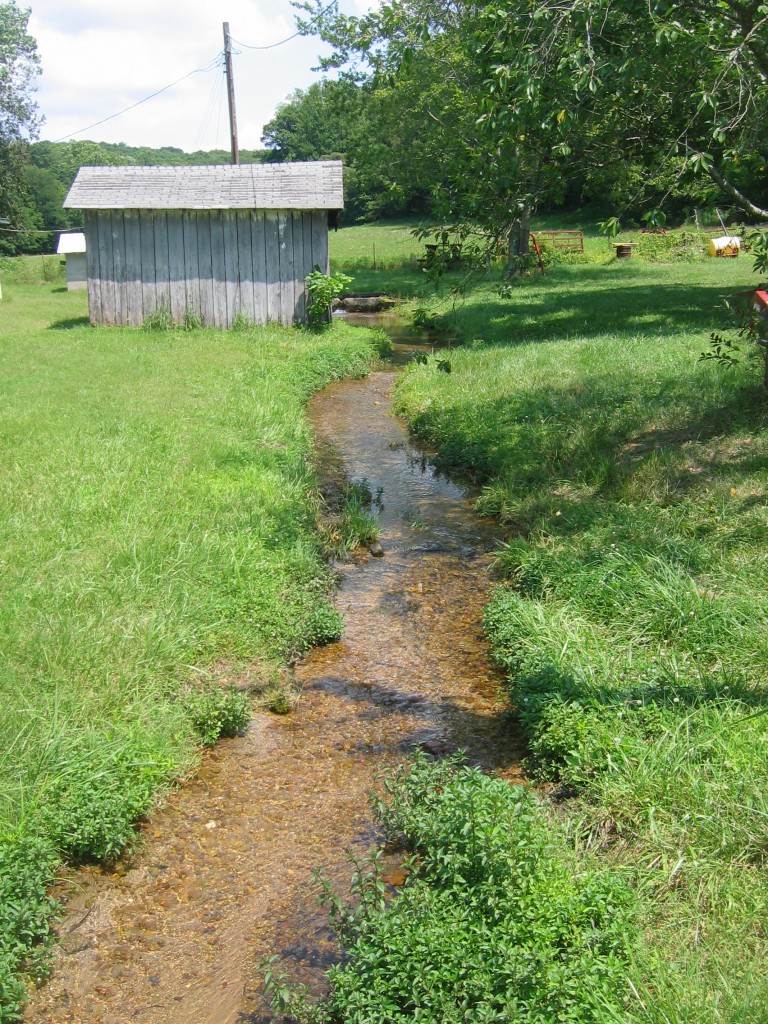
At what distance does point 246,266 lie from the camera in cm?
1806

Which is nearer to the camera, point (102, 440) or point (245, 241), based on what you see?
point (102, 440)

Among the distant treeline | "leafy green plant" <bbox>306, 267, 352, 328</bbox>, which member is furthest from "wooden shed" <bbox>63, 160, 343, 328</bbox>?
the distant treeline

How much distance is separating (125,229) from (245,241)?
240cm

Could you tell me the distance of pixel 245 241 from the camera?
18.0m

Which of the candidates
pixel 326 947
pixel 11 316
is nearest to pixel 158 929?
pixel 326 947

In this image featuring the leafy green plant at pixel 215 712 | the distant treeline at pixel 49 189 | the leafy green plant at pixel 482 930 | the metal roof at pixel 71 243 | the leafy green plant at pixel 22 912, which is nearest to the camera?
the leafy green plant at pixel 482 930

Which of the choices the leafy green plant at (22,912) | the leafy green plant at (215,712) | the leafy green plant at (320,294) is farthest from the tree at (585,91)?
the leafy green plant at (320,294)

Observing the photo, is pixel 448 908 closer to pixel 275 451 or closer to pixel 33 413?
pixel 275 451

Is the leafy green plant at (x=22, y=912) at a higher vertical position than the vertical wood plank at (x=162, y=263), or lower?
lower

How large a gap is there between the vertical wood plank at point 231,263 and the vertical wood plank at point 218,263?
0.06m

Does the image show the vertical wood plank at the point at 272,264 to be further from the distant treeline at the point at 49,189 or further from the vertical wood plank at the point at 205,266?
the distant treeline at the point at 49,189

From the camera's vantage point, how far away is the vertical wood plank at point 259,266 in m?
17.9

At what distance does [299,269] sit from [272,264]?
537mm

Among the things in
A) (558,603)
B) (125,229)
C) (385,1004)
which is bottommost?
(385,1004)
